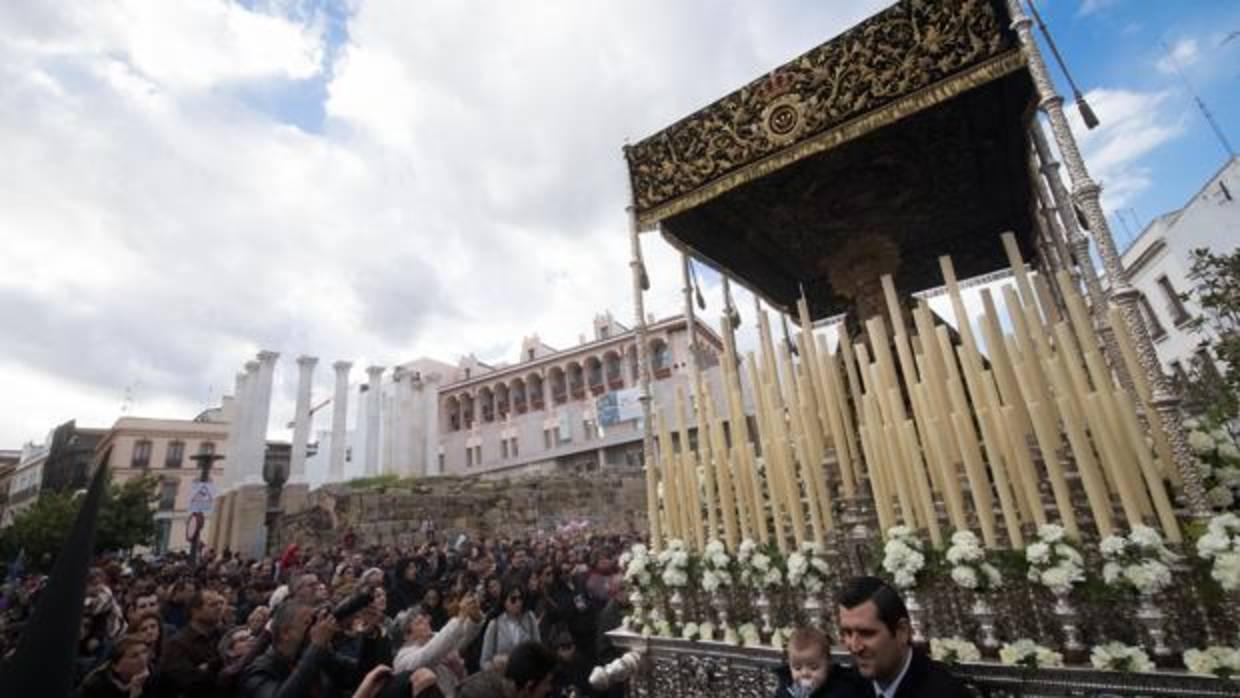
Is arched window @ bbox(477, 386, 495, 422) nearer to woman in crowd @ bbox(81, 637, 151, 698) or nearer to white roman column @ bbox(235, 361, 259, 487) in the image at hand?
white roman column @ bbox(235, 361, 259, 487)

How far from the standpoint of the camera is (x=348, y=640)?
4.24 metres

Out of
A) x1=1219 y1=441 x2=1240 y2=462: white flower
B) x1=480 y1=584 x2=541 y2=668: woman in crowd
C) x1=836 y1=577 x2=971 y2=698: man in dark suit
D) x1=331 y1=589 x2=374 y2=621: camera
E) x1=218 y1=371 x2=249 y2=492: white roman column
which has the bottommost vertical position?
x1=480 y1=584 x2=541 y2=668: woman in crowd

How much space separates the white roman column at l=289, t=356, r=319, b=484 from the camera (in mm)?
30688

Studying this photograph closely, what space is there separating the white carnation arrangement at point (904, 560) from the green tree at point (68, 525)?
1107 inches

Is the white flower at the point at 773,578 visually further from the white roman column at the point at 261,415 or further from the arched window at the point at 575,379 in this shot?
the arched window at the point at 575,379

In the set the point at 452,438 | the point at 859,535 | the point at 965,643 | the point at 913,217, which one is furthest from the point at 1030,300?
the point at 452,438

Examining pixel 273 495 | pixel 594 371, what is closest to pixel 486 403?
pixel 594 371

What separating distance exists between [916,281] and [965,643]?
635cm

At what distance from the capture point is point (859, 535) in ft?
12.7

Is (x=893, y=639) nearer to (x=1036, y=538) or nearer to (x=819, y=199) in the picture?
(x=1036, y=538)

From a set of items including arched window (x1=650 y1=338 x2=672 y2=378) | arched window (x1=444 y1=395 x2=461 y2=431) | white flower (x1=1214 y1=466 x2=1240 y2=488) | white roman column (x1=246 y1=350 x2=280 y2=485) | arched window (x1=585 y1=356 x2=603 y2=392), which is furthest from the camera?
arched window (x1=444 y1=395 x2=461 y2=431)

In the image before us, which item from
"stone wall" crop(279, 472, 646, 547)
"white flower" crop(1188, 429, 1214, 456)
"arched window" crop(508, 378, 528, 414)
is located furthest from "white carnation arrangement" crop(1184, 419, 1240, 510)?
"arched window" crop(508, 378, 528, 414)

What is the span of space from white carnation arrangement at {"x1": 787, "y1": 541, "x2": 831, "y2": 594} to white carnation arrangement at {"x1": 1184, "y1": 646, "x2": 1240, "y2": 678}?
174cm

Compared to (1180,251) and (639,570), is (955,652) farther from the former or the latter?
(1180,251)
